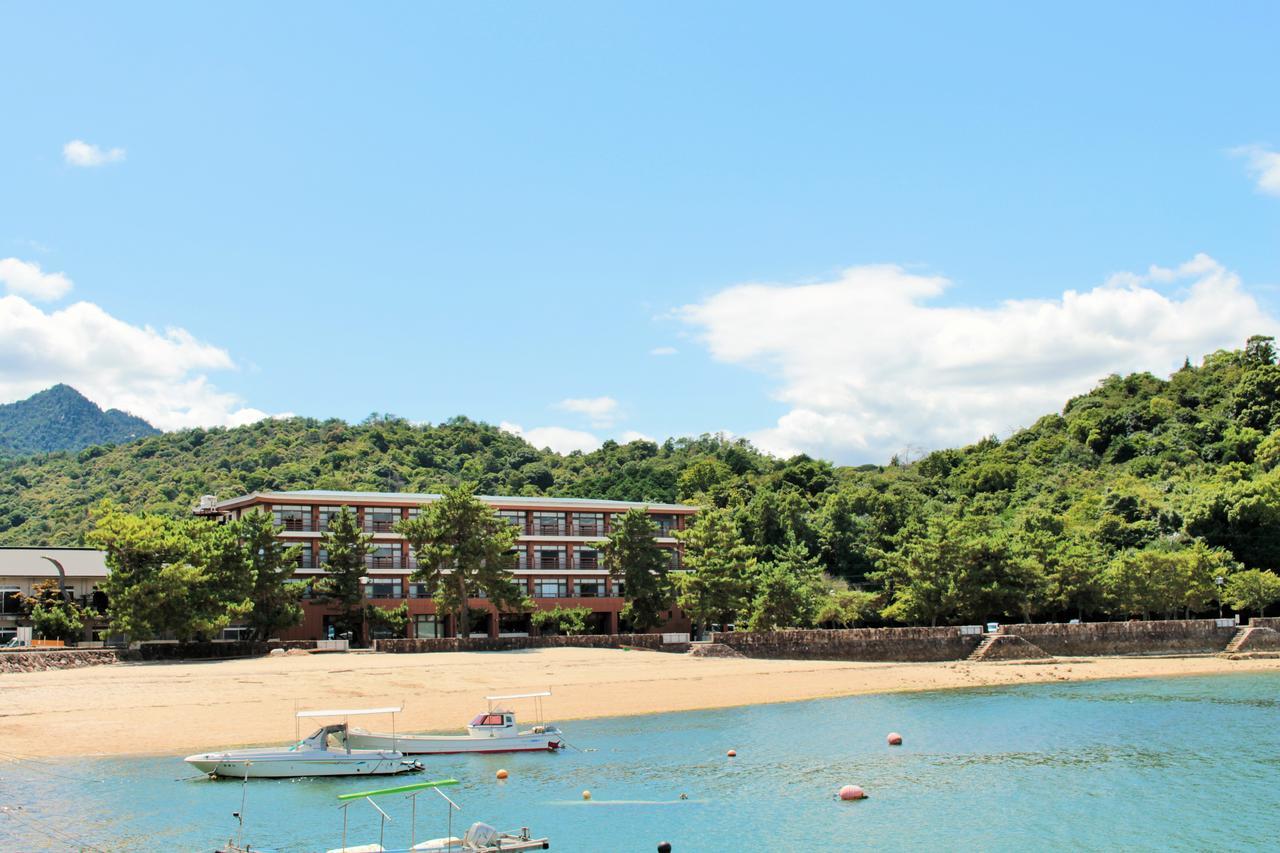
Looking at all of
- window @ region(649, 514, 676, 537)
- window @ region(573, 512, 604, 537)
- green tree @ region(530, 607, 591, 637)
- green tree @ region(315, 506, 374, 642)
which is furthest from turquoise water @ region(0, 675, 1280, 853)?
window @ region(649, 514, 676, 537)

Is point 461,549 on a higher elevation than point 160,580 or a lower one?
higher

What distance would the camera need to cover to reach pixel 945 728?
49.3m

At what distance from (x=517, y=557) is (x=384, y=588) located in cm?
1227

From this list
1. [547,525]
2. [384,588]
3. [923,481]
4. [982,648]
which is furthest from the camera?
[923,481]

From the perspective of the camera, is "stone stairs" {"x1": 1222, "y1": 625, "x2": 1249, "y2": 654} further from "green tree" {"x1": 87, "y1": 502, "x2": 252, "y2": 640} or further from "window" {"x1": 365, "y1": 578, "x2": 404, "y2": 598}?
"green tree" {"x1": 87, "y1": 502, "x2": 252, "y2": 640}

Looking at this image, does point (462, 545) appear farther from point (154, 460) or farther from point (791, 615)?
point (154, 460)

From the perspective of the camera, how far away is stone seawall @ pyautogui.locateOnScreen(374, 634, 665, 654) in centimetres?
7081

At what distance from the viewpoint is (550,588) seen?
313 feet

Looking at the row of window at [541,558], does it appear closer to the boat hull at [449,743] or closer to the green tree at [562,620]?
the green tree at [562,620]

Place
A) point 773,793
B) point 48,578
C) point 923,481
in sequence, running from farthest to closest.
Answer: point 923,481, point 48,578, point 773,793

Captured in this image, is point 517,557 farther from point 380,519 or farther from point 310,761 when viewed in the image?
point 310,761

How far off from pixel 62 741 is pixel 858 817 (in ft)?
97.5

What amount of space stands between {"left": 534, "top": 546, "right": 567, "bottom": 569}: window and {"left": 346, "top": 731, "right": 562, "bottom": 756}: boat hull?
5133 cm

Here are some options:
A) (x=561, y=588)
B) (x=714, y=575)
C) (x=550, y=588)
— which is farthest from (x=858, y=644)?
(x=550, y=588)
